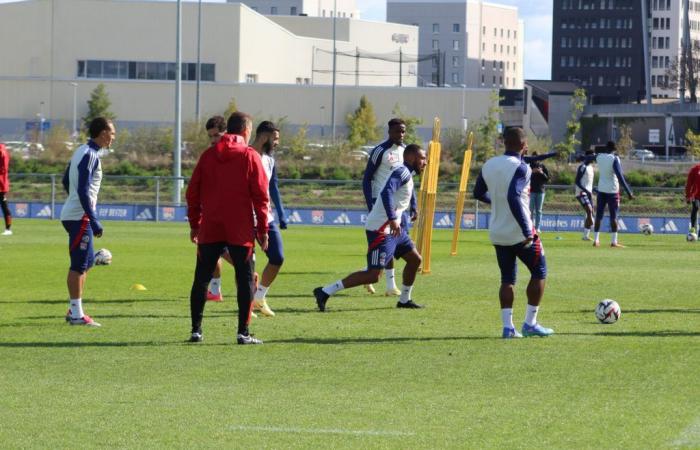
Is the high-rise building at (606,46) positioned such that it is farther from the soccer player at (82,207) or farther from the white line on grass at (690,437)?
the white line on grass at (690,437)

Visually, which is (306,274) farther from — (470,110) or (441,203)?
(470,110)

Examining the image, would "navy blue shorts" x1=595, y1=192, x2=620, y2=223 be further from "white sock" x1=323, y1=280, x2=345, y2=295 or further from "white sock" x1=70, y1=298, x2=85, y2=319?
"white sock" x1=70, y1=298, x2=85, y2=319

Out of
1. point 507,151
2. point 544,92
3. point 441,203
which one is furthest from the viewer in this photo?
point 544,92

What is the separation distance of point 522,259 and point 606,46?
15192 centimetres

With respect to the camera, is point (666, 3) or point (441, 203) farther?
point (666, 3)

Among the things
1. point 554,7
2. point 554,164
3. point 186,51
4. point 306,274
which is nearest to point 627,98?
point 554,7

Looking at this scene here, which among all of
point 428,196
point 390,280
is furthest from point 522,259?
point 428,196

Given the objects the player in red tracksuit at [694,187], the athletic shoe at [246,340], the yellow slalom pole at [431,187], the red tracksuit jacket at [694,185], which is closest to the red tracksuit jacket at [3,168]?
the yellow slalom pole at [431,187]

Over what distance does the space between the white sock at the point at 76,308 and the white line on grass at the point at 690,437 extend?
6998 millimetres

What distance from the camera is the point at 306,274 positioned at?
20688 millimetres

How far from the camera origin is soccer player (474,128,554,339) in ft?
39.0

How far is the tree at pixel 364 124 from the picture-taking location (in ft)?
279

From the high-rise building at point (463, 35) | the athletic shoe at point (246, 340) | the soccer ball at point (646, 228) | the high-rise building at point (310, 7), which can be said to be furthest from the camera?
the high-rise building at point (463, 35)

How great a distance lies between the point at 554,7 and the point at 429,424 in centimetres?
15732
